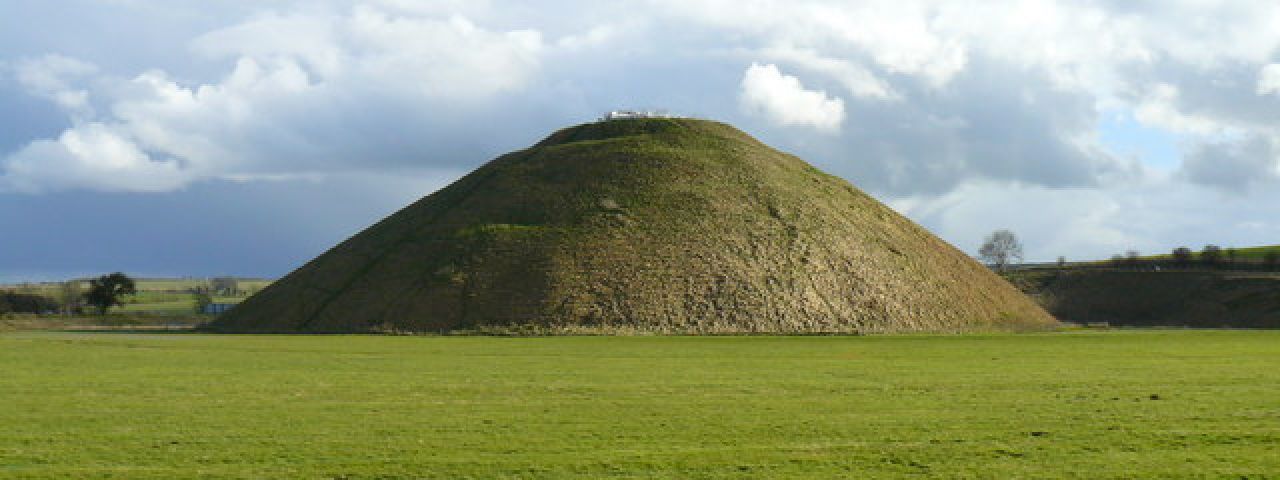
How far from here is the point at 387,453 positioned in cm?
1647

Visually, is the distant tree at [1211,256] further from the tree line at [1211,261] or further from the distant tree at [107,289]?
the distant tree at [107,289]

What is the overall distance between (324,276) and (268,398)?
2290 inches

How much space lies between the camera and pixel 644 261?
7238 cm

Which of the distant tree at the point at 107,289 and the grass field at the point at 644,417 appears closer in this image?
the grass field at the point at 644,417

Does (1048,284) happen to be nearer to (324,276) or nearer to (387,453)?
(324,276)

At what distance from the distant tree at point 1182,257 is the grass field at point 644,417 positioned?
9620cm

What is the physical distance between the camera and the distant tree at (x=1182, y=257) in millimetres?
124581

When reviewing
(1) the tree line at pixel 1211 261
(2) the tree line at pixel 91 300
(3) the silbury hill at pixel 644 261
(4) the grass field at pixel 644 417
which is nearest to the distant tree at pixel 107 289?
(2) the tree line at pixel 91 300

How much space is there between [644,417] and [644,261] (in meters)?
51.8

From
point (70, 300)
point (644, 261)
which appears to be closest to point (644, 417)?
point (644, 261)

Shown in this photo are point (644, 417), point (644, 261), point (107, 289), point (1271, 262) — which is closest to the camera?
point (644, 417)

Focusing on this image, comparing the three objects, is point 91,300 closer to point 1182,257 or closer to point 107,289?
point 107,289

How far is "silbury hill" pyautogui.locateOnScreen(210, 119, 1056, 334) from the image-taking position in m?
67.7

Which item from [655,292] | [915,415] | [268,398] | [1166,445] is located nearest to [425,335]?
[655,292]
